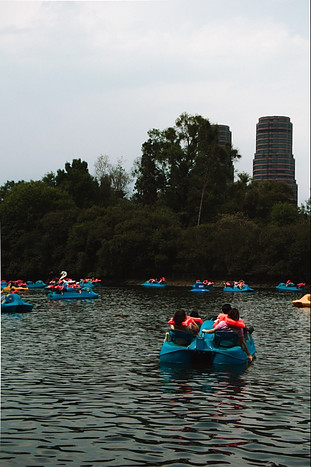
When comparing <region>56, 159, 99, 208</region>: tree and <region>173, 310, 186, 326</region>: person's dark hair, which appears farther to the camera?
<region>56, 159, 99, 208</region>: tree

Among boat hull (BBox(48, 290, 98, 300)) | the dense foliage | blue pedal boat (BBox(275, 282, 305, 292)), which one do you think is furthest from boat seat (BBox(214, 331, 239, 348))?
the dense foliage

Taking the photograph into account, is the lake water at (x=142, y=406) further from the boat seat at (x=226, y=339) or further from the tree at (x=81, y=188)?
the tree at (x=81, y=188)

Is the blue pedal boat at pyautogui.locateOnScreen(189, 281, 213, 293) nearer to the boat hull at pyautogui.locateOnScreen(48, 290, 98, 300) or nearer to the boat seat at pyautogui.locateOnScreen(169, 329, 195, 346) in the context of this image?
the boat hull at pyautogui.locateOnScreen(48, 290, 98, 300)

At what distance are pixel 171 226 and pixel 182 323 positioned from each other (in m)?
72.6

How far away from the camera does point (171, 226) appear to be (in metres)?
92.5

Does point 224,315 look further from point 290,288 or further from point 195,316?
point 290,288

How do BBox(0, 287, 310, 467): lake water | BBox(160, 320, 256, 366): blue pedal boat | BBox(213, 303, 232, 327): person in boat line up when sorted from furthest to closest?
BBox(213, 303, 232, 327): person in boat < BBox(160, 320, 256, 366): blue pedal boat < BBox(0, 287, 310, 467): lake water

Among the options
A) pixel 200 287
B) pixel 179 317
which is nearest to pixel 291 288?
pixel 200 287

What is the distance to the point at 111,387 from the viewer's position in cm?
1622

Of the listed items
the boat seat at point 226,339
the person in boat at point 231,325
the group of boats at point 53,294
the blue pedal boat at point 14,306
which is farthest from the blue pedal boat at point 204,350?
the group of boats at point 53,294

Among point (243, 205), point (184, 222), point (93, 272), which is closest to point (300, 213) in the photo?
point (243, 205)

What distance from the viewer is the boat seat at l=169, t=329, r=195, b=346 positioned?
1983 cm

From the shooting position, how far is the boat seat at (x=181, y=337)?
1983 centimetres

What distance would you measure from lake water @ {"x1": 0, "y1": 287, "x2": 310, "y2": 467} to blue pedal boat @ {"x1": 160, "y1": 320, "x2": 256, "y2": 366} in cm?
53
